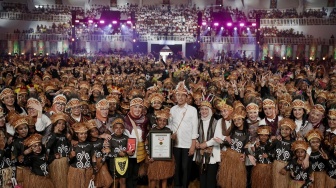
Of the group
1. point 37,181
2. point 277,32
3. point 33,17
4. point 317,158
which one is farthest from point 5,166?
point 33,17

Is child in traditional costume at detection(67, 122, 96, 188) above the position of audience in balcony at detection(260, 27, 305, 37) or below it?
below

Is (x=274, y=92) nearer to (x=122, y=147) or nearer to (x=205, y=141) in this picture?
(x=205, y=141)

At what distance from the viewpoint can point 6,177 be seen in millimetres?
6691

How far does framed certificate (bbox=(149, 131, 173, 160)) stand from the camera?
7.14 metres

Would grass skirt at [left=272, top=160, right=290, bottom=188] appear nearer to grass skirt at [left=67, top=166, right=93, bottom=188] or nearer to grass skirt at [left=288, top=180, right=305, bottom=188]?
grass skirt at [left=288, top=180, right=305, bottom=188]

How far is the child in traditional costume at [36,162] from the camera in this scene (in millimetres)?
6598

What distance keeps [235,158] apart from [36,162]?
328 centimetres

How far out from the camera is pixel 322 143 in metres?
6.96

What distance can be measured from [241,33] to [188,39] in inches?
204

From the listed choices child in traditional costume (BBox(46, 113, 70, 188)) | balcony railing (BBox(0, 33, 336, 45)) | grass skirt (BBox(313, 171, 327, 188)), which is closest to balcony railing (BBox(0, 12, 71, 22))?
balcony railing (BBox(0, 33, 336, 45))

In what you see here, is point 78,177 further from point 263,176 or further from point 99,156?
point 263,176

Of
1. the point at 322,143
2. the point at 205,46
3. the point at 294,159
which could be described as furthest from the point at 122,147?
the point at 205,46

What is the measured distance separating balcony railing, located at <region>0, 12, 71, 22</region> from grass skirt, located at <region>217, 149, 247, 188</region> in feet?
131

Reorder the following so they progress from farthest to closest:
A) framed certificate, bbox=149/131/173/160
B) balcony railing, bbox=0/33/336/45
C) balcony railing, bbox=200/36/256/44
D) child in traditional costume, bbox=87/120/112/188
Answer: balcony railing, bbox=200/36/256/44 < balcony railing, bbox=0/33/336/45 < framed certificate, bbox=149/131/173/160 < child in traditional costume, bbox=87/120/112/188
